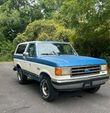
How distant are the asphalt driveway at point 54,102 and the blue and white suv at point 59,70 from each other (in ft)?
1.15

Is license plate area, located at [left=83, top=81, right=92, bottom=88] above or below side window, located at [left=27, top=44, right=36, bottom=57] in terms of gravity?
below

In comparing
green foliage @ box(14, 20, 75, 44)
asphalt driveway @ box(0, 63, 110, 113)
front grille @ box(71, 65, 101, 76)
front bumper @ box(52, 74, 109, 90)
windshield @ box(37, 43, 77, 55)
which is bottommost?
asphalt driveway @ box(0, 63, 110, 113)

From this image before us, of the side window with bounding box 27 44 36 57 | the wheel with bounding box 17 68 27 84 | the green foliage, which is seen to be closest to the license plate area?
the side window with bounding box 27 44 36 57

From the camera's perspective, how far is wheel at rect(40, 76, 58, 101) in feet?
20.8

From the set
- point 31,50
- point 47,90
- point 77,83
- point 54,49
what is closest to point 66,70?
point 77,83

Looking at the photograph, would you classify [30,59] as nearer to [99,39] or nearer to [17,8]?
[99,39]

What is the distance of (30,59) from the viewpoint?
7703 millimetres

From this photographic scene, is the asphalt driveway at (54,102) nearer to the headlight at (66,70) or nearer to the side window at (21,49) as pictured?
the headlight at (66,70)

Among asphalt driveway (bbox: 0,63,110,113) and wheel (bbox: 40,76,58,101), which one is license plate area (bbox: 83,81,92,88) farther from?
wheel (bbox: 40,76,58,101)

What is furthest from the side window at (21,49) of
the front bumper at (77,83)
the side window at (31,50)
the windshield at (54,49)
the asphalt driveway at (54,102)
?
the front bumper at (77,83)

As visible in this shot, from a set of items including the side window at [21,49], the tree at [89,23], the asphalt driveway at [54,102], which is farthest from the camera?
the tree at [89,23]

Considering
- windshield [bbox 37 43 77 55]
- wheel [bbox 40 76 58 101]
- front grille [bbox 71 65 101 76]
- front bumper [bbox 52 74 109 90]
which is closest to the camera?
front bumper [bbox 52 74 109 90]

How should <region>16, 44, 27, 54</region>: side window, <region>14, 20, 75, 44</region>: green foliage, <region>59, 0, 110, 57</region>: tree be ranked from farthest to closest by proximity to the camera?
1. <region>14, 20, 75, 44</region>: green foliage
2. <region>59, 0, 110, 57</region>: tree
3. <region>16, 44, 27, 54</region>: side window

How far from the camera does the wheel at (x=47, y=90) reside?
20.8 feet
